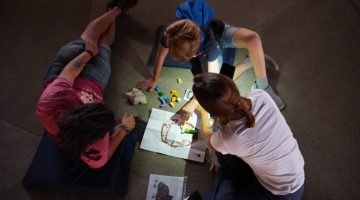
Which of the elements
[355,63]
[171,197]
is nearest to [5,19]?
[171,197]

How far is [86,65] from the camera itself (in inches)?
73.1

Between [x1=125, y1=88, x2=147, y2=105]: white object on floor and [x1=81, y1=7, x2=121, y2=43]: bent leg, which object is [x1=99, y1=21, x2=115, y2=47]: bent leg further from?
[x1=125, y1=88, x2=147, y2=105]: white object on floor

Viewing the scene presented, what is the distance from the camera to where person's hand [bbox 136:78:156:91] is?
6.77ft

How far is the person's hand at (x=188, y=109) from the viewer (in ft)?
6.20

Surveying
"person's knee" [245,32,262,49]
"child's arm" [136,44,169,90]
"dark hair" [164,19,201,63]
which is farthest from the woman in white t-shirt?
"child's arm" [136,44,169,90]

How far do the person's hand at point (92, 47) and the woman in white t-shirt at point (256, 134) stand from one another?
91 cm

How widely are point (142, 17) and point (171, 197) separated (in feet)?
4.36

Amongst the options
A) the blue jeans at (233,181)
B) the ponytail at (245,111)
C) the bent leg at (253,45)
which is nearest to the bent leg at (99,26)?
the bent leg at (253,45)

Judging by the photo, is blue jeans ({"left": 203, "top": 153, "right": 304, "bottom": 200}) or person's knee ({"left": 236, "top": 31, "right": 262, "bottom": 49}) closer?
blue jeans ({"left": 203, "top": 153, "right": 304, "bottom": 200})

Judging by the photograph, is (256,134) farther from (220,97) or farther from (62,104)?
(62,104)

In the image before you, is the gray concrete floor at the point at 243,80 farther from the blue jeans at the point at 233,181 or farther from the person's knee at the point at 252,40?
the person's knee at the point at 252,40

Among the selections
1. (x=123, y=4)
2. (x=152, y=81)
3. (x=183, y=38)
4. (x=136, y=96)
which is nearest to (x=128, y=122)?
(x=136, y=96)

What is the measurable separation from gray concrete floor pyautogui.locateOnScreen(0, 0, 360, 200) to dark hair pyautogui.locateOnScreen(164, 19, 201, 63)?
0.59 m

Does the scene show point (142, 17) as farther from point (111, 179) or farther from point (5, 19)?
point (111, 179)
